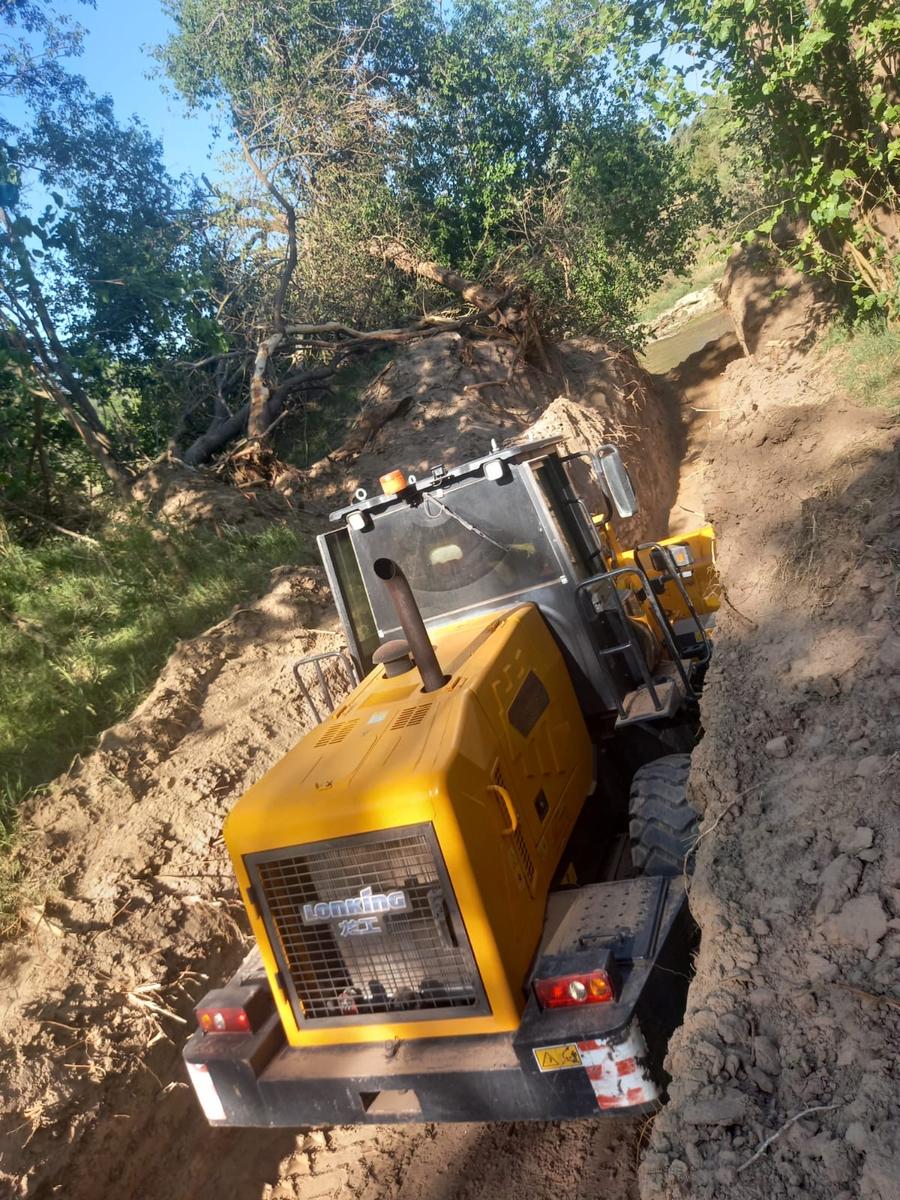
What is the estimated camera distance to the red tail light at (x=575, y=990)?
305 centimetres

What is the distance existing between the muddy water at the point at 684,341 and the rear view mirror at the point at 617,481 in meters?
17.9

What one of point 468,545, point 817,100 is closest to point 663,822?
point 468,545

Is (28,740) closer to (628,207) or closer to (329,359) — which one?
(329,359)

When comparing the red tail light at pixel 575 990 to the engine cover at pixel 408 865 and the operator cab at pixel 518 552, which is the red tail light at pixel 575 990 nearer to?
the engine cover at pixel 408 865

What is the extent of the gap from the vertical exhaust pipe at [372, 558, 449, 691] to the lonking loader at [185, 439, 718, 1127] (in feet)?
0.03

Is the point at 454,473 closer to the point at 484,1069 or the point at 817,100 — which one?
the point at 484,1069

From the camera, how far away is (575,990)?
309 cm

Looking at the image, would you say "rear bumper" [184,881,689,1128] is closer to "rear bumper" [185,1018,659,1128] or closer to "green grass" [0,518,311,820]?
"rear bumper" [185,1018,659,1128]

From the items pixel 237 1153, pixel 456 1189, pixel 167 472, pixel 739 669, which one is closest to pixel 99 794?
pixel 237 1153

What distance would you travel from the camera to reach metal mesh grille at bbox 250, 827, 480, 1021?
3.30 meters

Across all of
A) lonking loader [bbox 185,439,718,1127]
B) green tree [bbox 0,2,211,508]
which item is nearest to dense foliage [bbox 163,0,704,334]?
green tree [bbox 0,2,211,508]

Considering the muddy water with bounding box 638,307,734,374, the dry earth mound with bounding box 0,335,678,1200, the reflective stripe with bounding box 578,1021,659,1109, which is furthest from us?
the muddy water with bounding box 638,307,734,374

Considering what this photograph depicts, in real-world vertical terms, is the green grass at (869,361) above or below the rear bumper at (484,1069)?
above

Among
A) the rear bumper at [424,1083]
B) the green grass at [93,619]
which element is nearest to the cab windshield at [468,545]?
the rear bumper at [424,1083]
